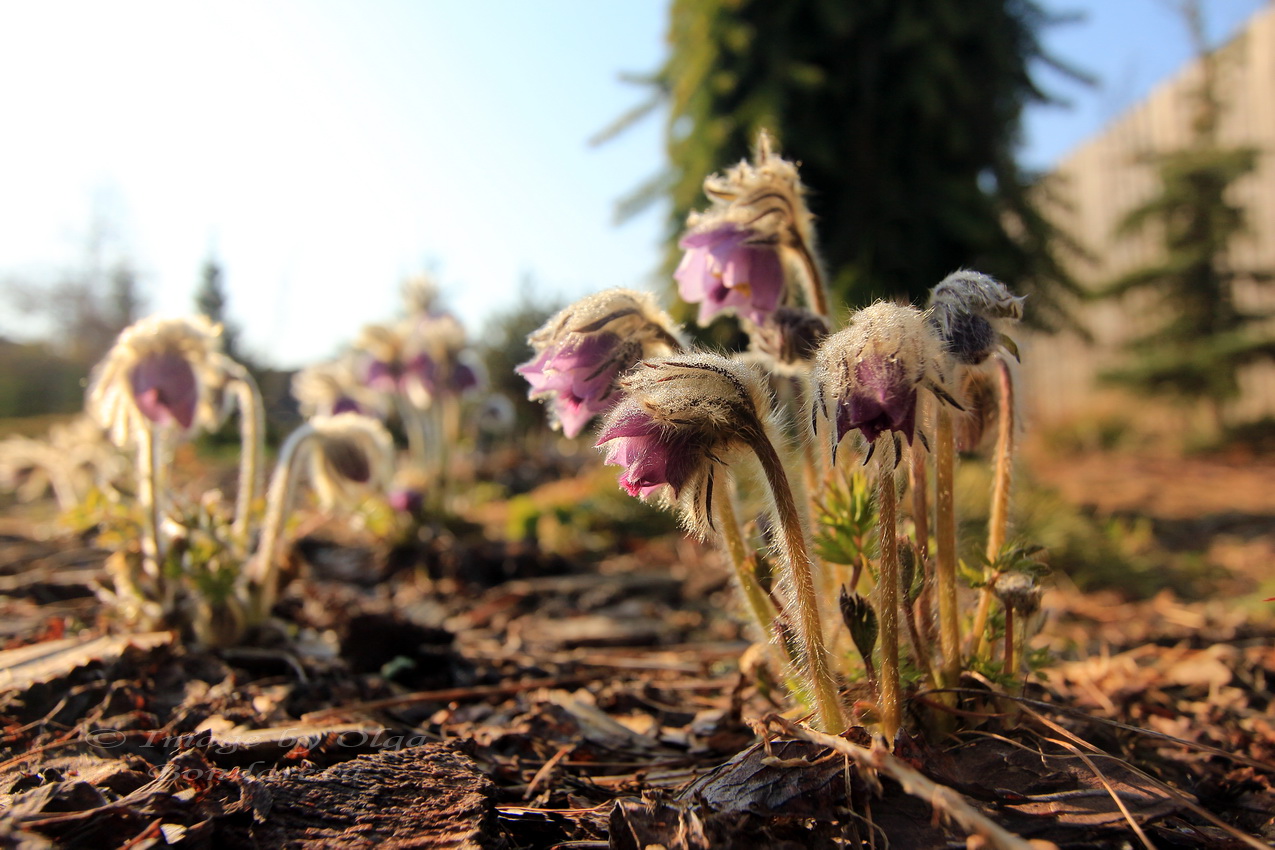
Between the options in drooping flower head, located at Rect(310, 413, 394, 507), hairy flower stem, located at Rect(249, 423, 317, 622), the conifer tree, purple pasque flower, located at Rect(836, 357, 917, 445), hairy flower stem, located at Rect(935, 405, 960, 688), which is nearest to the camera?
purple pasque flower, located at Rect(836, 357, 917, 445)

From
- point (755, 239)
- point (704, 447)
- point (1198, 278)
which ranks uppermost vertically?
point (1198, 278)

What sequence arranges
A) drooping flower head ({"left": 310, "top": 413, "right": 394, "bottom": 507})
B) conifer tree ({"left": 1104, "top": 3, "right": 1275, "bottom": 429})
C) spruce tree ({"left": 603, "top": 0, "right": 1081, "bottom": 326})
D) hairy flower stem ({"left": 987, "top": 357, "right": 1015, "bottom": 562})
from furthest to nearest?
conifer tree ({"left": 1104, "top": 3, "right": 1275, "bottom": 429}) → spruce tree ({"left": 603, "top": 0, "right": 1081, "bottom": 326}) → drooping flower head ({"left": 310, "top": 413, "right": 394, "bottom": 507}) → hairy flower stem ({"left": 987, "top": 357, "right": 1015, "bottom": 562})

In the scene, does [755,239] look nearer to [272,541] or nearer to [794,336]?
[794,336]

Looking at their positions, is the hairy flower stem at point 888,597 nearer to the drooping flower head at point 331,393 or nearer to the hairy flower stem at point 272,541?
the hairy flower stem at point 272,541

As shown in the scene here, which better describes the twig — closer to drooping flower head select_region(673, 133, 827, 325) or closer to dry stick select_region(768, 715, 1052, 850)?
dry stick select_region(768, 715, 1052, 850)

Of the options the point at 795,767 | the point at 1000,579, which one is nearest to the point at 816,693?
the point at 795,767

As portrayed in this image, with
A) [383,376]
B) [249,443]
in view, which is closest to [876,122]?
[383,376]

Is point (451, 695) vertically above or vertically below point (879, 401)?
below

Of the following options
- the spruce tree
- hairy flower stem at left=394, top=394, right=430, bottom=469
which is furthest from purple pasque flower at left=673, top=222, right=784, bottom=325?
the spruce tree
